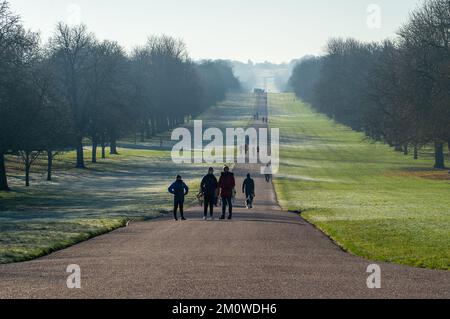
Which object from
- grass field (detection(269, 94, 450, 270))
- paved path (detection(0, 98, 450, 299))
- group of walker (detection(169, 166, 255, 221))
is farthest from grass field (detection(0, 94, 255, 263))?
grass field (detection(269, 94, 450, 270))

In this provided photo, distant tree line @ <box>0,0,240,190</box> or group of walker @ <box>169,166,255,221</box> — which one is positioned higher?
distant tree line @ <box>0,0,240,190</box>

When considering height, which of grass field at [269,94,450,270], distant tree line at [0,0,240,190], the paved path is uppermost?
distant tree line at [0,0,240,190]

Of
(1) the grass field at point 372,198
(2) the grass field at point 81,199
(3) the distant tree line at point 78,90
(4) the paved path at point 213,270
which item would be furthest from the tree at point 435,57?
(4) the paved path at point 213,270

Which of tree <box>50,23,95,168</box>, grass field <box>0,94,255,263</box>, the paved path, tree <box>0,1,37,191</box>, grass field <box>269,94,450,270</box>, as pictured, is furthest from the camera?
tree <box>50,23,95,168</box>

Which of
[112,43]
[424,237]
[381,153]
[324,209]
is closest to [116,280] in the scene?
[424,237]

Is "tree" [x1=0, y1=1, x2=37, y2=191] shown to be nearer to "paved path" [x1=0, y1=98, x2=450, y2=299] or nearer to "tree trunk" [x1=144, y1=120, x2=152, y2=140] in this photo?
"paved path" [x1=0, y1=98, x2=450, y2=299]

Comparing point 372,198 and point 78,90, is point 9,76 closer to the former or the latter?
point 372,198

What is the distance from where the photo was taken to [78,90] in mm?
82000

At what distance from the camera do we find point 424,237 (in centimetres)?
2412

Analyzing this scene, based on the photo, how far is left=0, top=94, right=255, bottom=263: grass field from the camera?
2408 cm

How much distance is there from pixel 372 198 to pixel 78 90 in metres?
44.5

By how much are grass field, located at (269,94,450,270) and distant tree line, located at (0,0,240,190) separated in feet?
54.7

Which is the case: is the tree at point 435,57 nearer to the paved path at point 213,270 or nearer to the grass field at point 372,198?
the grass field at point 372,198

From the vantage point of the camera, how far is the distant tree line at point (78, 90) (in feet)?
158
